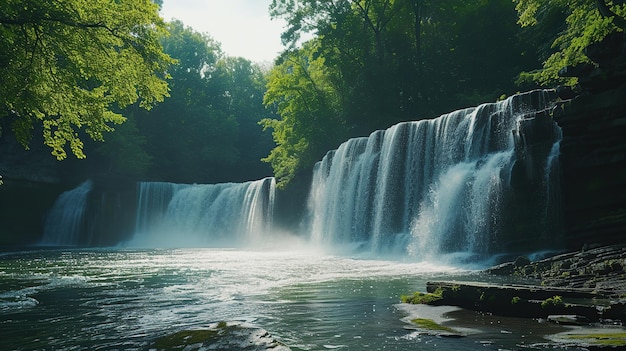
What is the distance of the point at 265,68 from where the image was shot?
9188cm

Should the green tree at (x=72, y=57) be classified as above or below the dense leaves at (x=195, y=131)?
below

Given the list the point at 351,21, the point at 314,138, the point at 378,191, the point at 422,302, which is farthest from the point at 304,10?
the point at 422,302

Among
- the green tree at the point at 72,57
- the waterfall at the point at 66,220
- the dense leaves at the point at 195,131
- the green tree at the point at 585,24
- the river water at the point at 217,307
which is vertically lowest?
the river water at the point at 217,307

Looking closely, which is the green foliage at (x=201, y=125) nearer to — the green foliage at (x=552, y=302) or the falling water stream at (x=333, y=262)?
the falling water stream at (x=333, y=262)

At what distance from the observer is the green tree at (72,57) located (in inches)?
378

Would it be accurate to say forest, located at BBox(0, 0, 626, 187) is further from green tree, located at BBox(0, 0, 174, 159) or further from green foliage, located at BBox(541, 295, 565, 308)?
green foliage, located at BBox(541, 295, 565, 308)

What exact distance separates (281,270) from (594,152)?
10381mm

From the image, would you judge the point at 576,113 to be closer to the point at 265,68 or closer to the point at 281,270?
the point at 281,270

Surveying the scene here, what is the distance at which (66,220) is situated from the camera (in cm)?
3853

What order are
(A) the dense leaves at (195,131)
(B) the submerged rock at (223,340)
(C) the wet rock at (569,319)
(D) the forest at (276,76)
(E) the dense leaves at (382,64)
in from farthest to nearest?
(A) the dense leaves at (195,131) → (E) the dense leaves at (382,64) → (D) the forest at (276,76) → (C) the wet rock at (569,319) → (B) the submerged rock at (223,340)

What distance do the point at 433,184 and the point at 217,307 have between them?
1436cm

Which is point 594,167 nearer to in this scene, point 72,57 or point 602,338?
point 602,338

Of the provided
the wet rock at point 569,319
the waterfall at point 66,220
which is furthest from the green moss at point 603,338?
the waterfall at point 66,220

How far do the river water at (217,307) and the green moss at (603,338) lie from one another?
2.24ft
